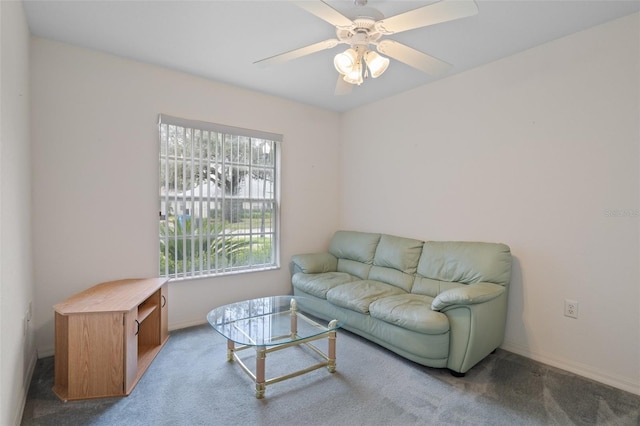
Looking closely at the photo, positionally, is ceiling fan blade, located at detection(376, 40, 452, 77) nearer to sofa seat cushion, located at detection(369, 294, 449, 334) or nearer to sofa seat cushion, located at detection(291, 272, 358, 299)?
sofa seat cushion, located at detection(369, 294, 449, 334)

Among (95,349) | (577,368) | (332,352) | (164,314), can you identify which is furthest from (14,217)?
(577,368)

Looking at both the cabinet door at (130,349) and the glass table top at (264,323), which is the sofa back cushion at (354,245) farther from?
the cabinet door at (130,349)

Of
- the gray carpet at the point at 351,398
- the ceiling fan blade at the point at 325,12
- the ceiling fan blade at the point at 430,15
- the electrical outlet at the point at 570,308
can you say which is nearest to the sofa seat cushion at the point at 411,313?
the gray carpet at the point at 351,398

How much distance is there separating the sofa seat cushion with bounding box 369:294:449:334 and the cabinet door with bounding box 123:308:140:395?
5.83ft

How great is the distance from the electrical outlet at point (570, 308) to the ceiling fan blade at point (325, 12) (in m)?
2.52

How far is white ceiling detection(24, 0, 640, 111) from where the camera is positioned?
2039 mm

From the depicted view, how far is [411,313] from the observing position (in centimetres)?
236

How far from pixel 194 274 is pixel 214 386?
1394 mm

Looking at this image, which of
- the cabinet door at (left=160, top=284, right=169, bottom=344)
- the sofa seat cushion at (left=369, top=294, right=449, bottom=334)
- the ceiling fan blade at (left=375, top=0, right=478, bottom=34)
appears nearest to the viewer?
the ceiling fan blade at (left=375, top=0, right=478, bottom=34)

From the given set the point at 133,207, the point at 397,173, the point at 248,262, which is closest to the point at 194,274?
the point at 248,262

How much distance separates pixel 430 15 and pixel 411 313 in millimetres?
1922

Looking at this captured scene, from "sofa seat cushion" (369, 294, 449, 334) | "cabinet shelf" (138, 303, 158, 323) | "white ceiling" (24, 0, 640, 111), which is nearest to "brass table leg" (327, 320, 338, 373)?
"sofa seat cushion" (369, 294, 449, 334)

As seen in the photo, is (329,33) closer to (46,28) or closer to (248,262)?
(46,28)

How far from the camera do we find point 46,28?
232cm
